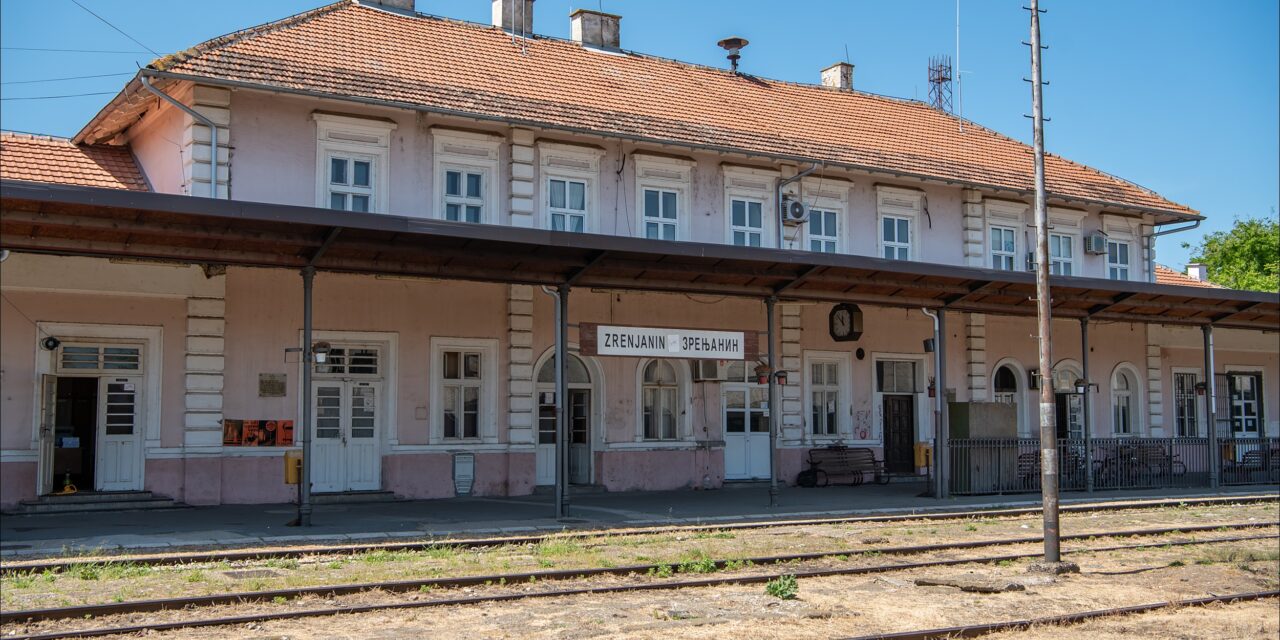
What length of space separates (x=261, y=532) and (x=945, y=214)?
16.2m

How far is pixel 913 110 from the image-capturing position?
2877 centimetres

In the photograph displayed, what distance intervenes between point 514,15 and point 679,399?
8.50 metres

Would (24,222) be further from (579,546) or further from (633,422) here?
(633,422)

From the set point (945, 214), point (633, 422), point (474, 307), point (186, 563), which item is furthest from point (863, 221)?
point (186, 563)

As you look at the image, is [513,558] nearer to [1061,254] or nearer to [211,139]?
[211,139]

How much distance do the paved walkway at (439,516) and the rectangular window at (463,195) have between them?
4.70 meters

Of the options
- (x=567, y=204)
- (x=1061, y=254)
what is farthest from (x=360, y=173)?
(x=1061, y=254)

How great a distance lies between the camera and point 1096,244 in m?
26.8

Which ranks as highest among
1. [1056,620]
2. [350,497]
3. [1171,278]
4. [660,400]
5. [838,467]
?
[1171,278]

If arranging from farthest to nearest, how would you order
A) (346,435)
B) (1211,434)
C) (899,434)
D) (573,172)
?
(899,434) → (1211,434) → (573,172) → (346,435)

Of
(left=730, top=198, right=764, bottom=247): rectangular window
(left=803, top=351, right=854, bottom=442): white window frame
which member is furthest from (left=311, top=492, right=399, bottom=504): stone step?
(left=803, top=351, right=854, bottom=442): white window frame

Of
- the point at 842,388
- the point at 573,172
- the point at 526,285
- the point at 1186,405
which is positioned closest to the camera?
the point at 526,285

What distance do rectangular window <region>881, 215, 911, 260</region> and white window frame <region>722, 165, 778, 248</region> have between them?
108 inches

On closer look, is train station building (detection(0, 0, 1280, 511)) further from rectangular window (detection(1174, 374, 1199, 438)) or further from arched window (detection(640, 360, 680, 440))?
rectangular window (detection(1174, 374, 1199, 438))
